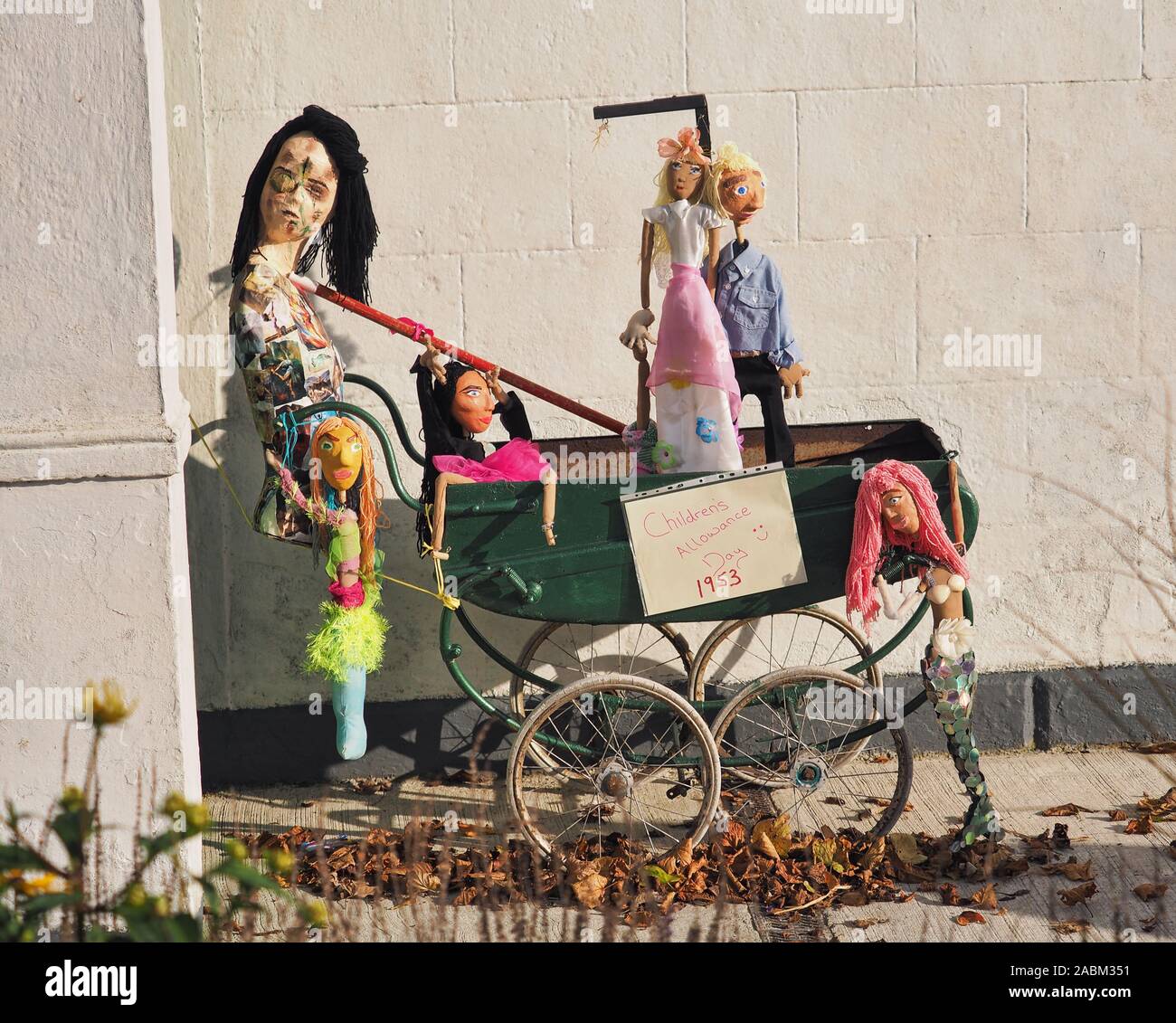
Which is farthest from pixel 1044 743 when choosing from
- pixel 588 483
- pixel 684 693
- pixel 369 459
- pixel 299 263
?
pixel 299 263

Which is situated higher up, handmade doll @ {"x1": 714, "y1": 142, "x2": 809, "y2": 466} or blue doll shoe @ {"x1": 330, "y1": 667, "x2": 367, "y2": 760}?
handmade doll @ {"x1": 714, "y1": 142, "x2": 809, "y2": 466}

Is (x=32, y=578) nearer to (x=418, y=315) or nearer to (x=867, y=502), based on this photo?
(x=418, y=315)

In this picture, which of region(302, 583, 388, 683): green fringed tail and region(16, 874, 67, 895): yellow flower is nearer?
region(16, 874, 67, 895): yellow flower

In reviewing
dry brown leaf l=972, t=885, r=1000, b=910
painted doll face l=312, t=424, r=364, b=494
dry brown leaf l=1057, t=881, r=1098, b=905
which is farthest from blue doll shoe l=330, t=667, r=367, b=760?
dry brown leaf l=1057, t=881, r=1098, b=905

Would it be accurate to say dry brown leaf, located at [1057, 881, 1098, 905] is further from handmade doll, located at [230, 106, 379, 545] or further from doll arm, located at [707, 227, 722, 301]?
handmade doll, located at [230, 106, 379, 545]

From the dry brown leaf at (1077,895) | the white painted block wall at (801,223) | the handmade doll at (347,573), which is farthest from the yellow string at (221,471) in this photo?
the dry brown leaf at (1077,895)

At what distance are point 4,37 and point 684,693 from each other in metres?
3.39

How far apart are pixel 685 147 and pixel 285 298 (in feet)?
4.72

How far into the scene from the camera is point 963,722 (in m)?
4.75

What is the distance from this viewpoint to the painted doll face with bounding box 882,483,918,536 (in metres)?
4.52

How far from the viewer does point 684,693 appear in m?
5.70

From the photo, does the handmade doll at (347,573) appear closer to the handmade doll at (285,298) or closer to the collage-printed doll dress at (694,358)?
the handmade doll at (285,298)

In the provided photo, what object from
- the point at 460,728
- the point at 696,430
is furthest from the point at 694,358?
the point at 460,728

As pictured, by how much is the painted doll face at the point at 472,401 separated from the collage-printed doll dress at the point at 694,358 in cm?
58
